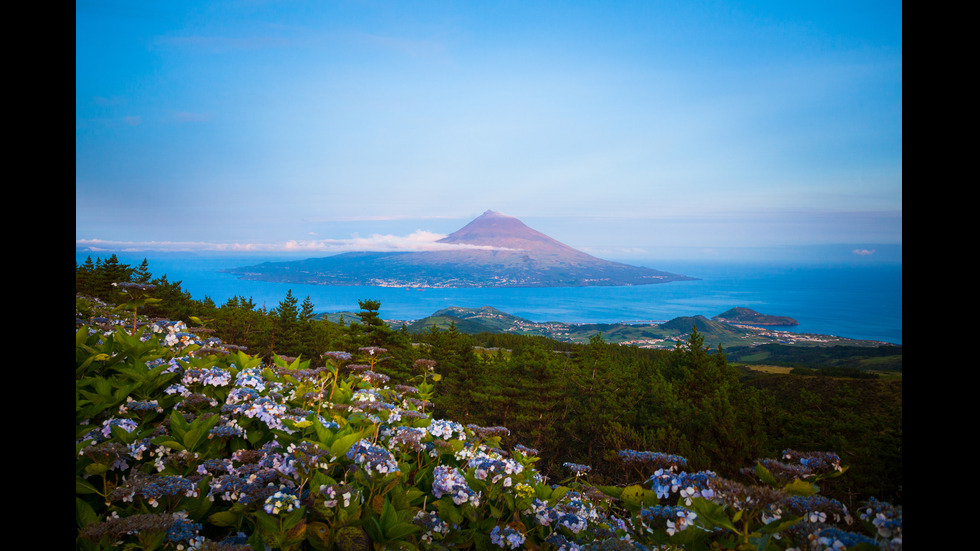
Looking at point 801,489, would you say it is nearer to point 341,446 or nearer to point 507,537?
point 507,537

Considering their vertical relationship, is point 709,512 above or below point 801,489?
below

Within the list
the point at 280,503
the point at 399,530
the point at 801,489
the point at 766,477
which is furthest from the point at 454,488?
the point at 801,489

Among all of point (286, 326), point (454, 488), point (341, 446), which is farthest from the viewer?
point (286, 326)

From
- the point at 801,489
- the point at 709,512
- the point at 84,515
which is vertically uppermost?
the point at 801,489

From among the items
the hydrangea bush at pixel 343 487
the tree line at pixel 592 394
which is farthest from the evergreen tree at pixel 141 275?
the hydrangea bush at pixel 343 487

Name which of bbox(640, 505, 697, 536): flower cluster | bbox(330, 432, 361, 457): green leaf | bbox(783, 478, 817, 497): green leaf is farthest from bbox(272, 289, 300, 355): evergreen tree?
bbox(783, 478, 817, 497): green leaf

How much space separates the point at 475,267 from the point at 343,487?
62.8ft

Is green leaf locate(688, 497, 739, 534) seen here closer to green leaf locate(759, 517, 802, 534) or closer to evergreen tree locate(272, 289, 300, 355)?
green leaf locate(759, 517, 802, 534)

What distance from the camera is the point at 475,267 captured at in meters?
20.8

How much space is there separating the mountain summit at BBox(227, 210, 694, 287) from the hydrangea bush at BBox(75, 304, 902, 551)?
30.3 feet

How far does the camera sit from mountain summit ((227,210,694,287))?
15188 millimetres

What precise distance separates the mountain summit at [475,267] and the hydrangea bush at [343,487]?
923cm
